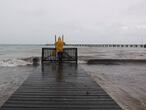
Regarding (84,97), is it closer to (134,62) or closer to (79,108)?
(79,108)

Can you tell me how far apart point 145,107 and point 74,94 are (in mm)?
1993

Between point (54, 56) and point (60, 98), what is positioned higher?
point (54, 56)

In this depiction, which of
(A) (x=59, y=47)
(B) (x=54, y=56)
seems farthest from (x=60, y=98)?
(B) (x=54, y=56)

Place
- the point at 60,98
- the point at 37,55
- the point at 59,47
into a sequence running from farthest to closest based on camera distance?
the point at 37,55 → the point at 59,47 → the point at 60,98

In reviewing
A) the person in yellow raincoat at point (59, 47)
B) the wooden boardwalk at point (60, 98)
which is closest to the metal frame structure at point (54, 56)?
the person in yellow raincoat at point (59, 47)

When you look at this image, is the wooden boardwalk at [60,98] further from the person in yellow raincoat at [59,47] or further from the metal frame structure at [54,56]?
the metal frame structure at [54,56]

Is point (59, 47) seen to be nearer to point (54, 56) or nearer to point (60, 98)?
point (54, 56)

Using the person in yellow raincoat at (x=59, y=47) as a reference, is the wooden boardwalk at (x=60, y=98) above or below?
below

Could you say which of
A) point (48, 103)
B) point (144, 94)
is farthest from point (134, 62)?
point (48, 103)

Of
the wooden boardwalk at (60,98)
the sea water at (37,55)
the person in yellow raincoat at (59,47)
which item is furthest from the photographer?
the sea water at (37,55)

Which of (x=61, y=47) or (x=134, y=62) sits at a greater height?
(x=61, y=47)

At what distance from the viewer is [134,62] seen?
2603 cm

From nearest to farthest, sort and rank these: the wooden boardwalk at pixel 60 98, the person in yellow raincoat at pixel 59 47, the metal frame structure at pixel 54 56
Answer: the wooden boardwalk at pixel 60 98 < the person in yellow raincoat at pixel 59 47 < the metal frame structure at pixel 54 56

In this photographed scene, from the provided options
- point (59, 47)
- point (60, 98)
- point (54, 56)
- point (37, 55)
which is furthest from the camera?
point (37, 55)
